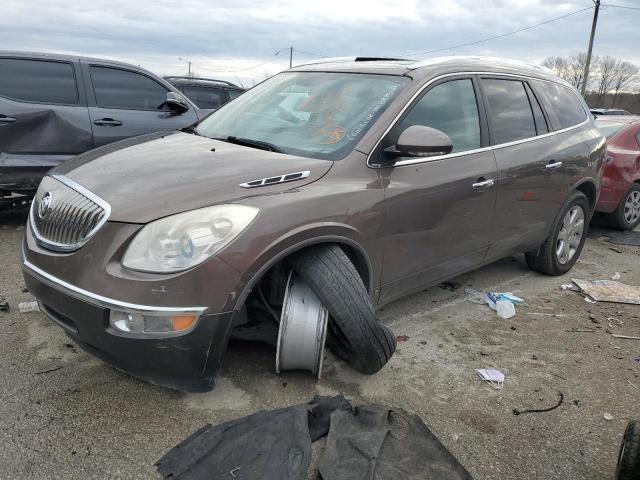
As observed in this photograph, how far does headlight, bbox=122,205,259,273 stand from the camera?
2273mm

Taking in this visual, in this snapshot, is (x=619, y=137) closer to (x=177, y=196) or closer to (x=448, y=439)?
(x=448, y=439)

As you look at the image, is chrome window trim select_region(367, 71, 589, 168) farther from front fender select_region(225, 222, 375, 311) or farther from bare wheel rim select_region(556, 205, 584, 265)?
bare wheel rim select_region(556, 205, 584, 265)

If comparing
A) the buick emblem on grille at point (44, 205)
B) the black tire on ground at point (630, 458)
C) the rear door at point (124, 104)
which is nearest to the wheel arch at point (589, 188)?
the black tire on ground at point (630, 458)

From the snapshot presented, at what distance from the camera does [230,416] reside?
2.61 meters

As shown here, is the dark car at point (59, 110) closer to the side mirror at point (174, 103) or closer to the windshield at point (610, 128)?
the side mirror at point (174, 103)

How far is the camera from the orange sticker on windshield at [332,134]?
3019 millimetres

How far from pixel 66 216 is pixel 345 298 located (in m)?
1.40

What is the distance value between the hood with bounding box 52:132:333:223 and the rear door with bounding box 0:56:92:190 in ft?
8.03

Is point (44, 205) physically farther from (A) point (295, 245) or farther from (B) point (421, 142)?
(B) point (421, 142)

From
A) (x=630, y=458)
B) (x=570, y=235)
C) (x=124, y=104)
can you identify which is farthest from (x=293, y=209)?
(x=124, y=104)

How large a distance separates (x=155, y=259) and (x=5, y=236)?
3725 mm

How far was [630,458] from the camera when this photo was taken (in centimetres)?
218

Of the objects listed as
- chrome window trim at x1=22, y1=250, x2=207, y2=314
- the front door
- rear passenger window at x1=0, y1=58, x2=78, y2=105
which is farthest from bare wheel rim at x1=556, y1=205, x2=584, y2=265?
rear passenger window at x1=0, y1=58, x2=78, y2=105

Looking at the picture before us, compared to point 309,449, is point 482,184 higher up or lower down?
higher up
